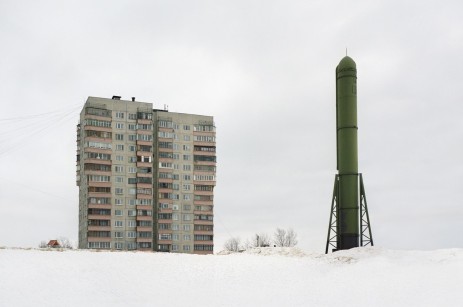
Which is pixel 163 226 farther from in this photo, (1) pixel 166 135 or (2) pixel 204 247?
(1) pixel 166 135

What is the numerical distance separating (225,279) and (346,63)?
2170cm

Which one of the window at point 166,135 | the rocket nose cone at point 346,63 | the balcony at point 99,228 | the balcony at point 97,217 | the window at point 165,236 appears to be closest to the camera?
the rocket nose cone at point 346,63

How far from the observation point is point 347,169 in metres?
42.8

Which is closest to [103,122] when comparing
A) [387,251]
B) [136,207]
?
[136,207]

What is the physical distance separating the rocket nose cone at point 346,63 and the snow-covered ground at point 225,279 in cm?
1546

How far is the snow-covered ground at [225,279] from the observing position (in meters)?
27.5

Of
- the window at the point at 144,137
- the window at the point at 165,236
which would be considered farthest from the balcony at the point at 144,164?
the window at the point at 165,236

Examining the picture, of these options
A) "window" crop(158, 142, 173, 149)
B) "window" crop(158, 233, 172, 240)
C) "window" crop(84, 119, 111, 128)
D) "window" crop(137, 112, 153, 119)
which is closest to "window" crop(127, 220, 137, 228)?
"window" crop(158, 233, 172, 240)

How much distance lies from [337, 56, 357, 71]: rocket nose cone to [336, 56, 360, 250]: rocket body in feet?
5.11

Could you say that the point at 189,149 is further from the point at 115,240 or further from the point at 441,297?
the point at 441,297

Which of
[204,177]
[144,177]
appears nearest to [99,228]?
[144,177]

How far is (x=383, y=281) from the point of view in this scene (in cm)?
3189

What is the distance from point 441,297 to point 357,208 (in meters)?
14.8

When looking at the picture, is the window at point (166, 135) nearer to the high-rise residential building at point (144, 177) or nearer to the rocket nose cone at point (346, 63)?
the high-rise residential building at point (144, 177)
